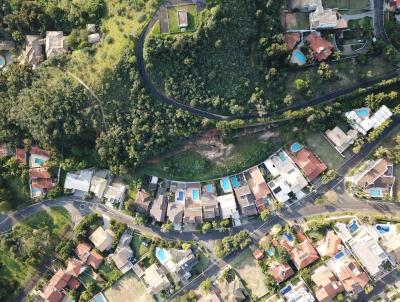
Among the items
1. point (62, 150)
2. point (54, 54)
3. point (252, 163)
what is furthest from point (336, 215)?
point (54, 54)

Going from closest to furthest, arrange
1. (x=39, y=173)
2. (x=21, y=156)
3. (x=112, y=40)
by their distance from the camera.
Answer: (x=112, y=40) < (x=39, y=173) < (x=21, y=156)

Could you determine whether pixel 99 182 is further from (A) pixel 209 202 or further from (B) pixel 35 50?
(B) pixel 35 50

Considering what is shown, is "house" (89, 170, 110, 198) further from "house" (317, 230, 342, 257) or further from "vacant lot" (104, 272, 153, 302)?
"house" (317, 230, 342, 257)

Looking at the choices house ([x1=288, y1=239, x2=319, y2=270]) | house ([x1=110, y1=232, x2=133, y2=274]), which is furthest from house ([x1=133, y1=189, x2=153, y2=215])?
house ([x1=288, y1=239, x2=319, y2=270])

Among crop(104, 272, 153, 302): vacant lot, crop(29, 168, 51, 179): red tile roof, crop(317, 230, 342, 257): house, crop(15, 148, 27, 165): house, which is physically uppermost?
crop(15, 148, 27, 165): house

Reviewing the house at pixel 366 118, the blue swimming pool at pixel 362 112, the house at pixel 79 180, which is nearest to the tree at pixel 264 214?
the house at pixel 366 118

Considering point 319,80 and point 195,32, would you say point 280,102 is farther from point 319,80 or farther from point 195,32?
point 195,32

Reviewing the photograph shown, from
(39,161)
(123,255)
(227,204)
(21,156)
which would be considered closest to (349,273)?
(227,204)
